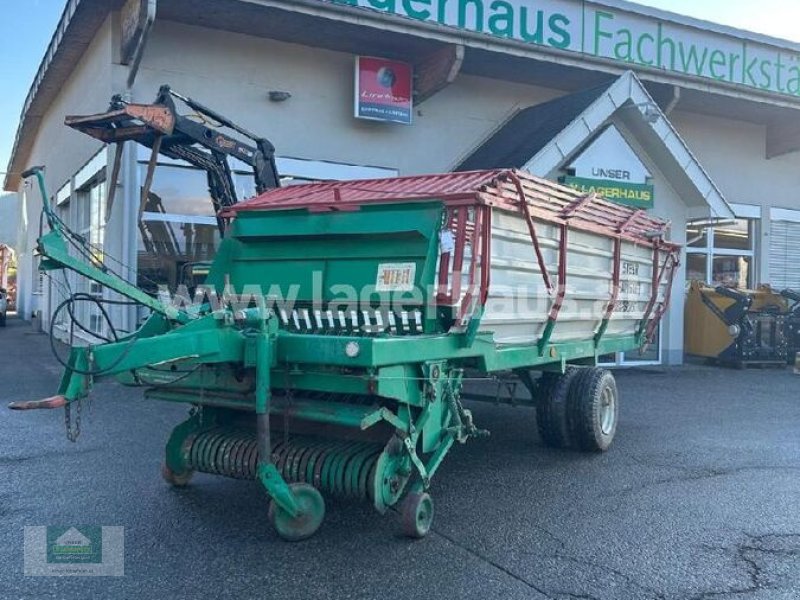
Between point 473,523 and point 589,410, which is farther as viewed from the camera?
point 589,410

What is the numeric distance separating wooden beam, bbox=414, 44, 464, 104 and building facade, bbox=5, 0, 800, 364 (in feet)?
0.10

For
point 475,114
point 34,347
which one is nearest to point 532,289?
point 475,114

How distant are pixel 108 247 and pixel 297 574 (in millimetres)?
8114

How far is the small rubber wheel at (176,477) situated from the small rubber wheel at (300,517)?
1.28m

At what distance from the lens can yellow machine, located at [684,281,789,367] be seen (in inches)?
573

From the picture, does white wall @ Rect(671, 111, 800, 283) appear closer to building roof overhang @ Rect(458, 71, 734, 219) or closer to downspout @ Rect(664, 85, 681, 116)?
downspout @ Rect(664, 85, 681, 116)

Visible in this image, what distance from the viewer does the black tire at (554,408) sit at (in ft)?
22.9

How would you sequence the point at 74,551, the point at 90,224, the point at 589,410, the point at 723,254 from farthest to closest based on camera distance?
the point at 723,254, the point at 90,224, the point at 589,410, the point at 74,551

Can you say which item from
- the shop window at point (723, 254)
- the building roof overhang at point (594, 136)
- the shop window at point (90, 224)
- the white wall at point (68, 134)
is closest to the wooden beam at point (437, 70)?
the building roof overhang at point (594, 136)

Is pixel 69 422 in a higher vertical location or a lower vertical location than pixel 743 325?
lower

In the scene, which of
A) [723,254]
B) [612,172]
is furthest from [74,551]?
[723,254]

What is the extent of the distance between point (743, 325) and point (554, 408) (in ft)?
30.4

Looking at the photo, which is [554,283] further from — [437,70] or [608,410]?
[437,70]

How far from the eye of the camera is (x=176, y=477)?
17.9 feet
